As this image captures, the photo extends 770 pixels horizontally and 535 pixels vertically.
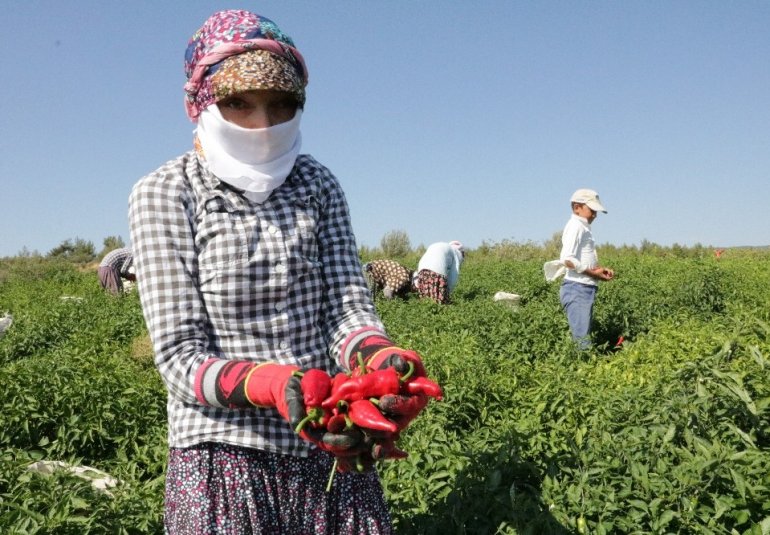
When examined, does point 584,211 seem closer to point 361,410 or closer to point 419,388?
point 419,388

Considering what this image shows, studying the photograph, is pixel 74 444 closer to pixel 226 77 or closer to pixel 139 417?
pixel 139 417

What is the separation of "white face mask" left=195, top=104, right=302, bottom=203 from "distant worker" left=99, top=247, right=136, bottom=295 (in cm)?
1115

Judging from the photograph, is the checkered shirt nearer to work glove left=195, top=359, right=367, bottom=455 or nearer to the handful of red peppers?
work glove left=195, top=359, right=367, bottom=455

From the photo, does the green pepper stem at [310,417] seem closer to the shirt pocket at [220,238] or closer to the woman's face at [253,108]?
the shirt pocket at [220,238]

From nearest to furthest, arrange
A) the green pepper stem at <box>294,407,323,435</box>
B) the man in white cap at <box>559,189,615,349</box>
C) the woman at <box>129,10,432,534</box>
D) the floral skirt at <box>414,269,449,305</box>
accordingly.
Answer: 1. the green pepper stem at <box>294,407,323,435</box>
2. the woman at <box>129,10,432,534</box>
3. the man in white cap at <box>559,189,615,349</box>
4. the floral skirt at <box>414,269,449,305</box>

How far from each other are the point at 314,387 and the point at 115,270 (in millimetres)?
11842

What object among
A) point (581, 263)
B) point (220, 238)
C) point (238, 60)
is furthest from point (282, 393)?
point (581, 263)

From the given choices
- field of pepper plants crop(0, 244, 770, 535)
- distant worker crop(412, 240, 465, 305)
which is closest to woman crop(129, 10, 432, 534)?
field of pepper plants crop(0, 244, 770, 535)

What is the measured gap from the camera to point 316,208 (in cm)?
163

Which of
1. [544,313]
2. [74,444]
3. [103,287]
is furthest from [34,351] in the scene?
[103,287]

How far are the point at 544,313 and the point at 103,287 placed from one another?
Answer: 841 cm

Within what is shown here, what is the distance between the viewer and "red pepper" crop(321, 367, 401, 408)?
1.29 metres

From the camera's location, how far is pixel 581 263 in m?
6.43

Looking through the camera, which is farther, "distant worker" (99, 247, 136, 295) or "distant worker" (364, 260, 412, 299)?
"distant worker" (99, 247, 136, 295)
